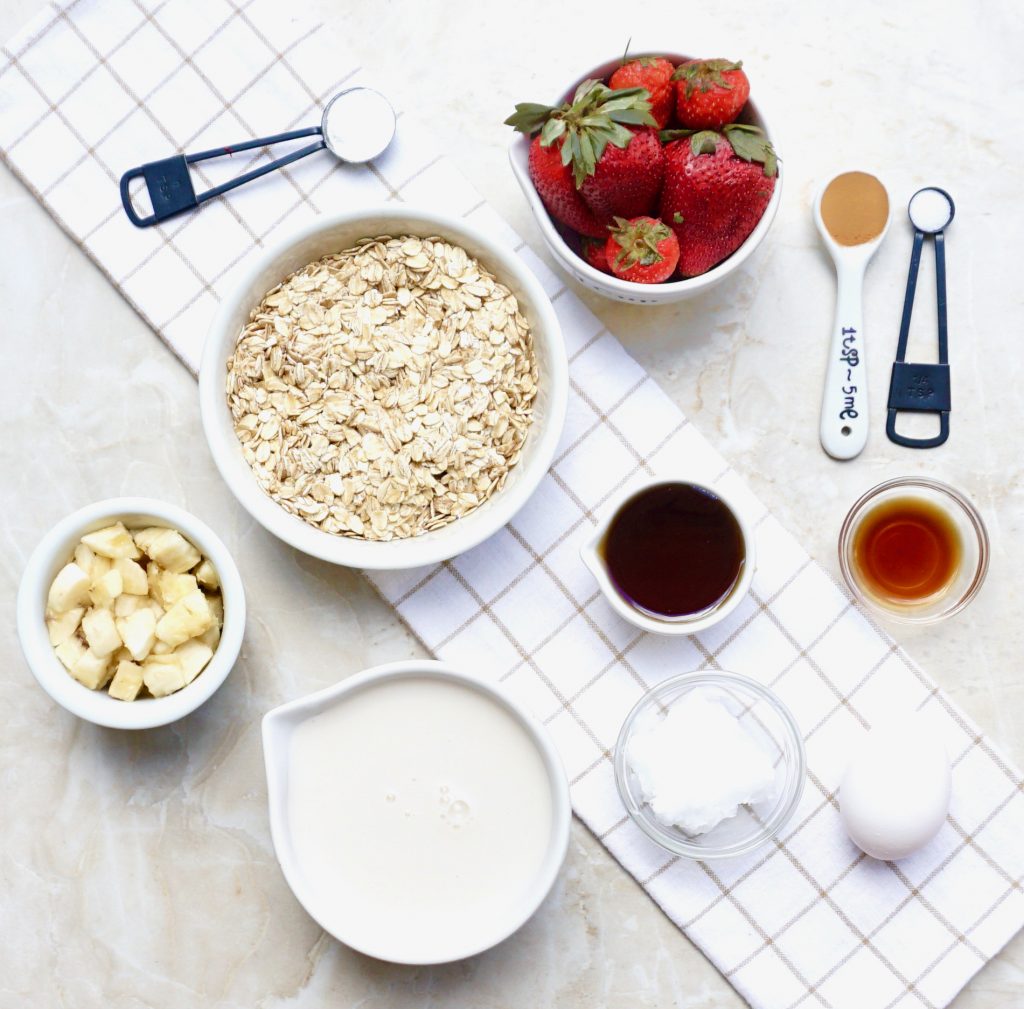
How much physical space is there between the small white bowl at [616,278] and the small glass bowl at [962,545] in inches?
12.7

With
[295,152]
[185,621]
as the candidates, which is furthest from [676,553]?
[295,152]

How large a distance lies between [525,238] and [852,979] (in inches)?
37.6

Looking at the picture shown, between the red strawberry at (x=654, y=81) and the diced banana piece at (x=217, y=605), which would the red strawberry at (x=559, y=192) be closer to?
the red strawberry at (x=654, y=81)

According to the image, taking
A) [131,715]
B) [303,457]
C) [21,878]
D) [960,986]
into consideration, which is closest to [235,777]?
[131,715]

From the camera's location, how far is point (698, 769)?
1171 mm

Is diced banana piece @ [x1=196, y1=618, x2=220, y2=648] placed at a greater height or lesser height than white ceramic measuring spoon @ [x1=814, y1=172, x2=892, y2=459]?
greater

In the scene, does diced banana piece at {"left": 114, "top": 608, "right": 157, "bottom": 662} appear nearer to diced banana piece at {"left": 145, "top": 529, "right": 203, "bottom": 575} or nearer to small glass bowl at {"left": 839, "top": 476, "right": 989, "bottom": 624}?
diced banana piece at {"left": 145, "top": 529, "right": 203, "bottom": 575}

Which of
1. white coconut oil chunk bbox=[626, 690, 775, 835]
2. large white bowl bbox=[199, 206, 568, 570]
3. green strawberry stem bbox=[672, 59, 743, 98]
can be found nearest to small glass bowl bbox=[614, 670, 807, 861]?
white coconut oil chunk bbox=[626, 690, 775, 835]

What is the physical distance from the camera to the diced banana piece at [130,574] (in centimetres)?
116

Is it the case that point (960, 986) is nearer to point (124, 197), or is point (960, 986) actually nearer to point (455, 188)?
point (455, 188)

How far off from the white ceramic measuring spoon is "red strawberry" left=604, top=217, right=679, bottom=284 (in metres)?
0.25

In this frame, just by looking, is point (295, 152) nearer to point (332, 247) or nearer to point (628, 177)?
point (332, 247)

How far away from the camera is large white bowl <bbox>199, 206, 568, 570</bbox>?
115 cm

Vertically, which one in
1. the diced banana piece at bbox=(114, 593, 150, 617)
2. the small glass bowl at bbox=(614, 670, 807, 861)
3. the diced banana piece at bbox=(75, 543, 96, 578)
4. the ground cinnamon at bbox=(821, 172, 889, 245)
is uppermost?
the diced banana piece at bbox=(75, 543, 96, 578)
